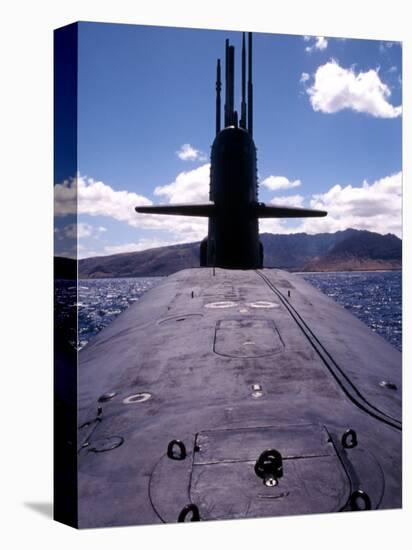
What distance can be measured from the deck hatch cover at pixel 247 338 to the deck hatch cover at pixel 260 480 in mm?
2086

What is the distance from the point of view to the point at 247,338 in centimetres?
763

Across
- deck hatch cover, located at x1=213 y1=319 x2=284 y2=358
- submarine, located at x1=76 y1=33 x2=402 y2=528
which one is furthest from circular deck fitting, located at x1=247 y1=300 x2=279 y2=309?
deck hatch cover, located at x1=213 y1=319 x2=284 y2=358

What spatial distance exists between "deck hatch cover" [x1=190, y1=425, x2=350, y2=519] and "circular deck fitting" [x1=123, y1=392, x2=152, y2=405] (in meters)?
1.17

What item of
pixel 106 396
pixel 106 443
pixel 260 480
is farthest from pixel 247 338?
pixel 260 480

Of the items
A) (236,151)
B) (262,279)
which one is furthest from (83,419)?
(236,151)

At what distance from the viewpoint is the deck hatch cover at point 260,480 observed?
452 centimetres

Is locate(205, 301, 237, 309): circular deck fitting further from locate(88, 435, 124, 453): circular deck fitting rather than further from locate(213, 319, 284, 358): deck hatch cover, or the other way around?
locate(88, 435, 124, 453): circular deck fitting

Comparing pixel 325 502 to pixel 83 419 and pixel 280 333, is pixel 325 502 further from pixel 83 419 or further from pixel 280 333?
pixel 280 333

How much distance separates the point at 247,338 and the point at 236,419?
232 cm

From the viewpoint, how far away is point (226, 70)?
13555mm

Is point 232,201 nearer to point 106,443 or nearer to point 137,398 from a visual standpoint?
point 137,398

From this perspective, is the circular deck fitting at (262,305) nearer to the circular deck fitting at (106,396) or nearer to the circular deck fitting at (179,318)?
the circular deck fitting at (179,318)

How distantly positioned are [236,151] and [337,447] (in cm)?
1048

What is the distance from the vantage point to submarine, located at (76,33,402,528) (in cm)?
458
